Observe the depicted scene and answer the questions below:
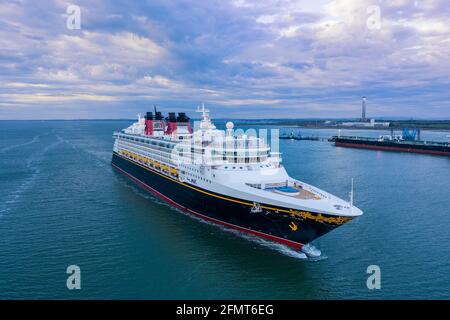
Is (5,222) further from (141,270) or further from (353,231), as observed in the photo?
(353,231)

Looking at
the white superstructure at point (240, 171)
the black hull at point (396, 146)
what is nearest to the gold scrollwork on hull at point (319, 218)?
the white superstructure at point (240, 171)

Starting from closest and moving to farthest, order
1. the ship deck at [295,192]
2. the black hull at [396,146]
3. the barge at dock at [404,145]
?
the ship deck at [295,192] → the black hull at [396,146] → the barge at dock at [404,145]

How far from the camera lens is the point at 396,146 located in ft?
309

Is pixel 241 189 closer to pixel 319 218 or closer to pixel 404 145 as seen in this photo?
pixel 319 218

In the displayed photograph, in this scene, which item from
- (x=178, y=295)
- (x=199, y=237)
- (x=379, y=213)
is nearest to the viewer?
(x=178, y=295)

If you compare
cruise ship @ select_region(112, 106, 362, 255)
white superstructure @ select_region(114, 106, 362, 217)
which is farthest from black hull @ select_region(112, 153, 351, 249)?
white superstructure @ select_region(114, 106, 362, 217)

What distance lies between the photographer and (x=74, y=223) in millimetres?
A: 30469

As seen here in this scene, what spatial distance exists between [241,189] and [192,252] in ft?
19.6

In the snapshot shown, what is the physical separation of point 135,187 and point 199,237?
2171 centimetres

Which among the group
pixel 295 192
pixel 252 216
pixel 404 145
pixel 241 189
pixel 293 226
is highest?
pixel 404 145

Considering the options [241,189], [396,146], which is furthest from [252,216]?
[396,146]

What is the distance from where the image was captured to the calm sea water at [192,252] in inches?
790

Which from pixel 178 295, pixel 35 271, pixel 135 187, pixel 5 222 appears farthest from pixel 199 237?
pixel 135 187

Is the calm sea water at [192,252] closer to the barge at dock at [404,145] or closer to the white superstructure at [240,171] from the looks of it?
the white superstructure at [240,171]
